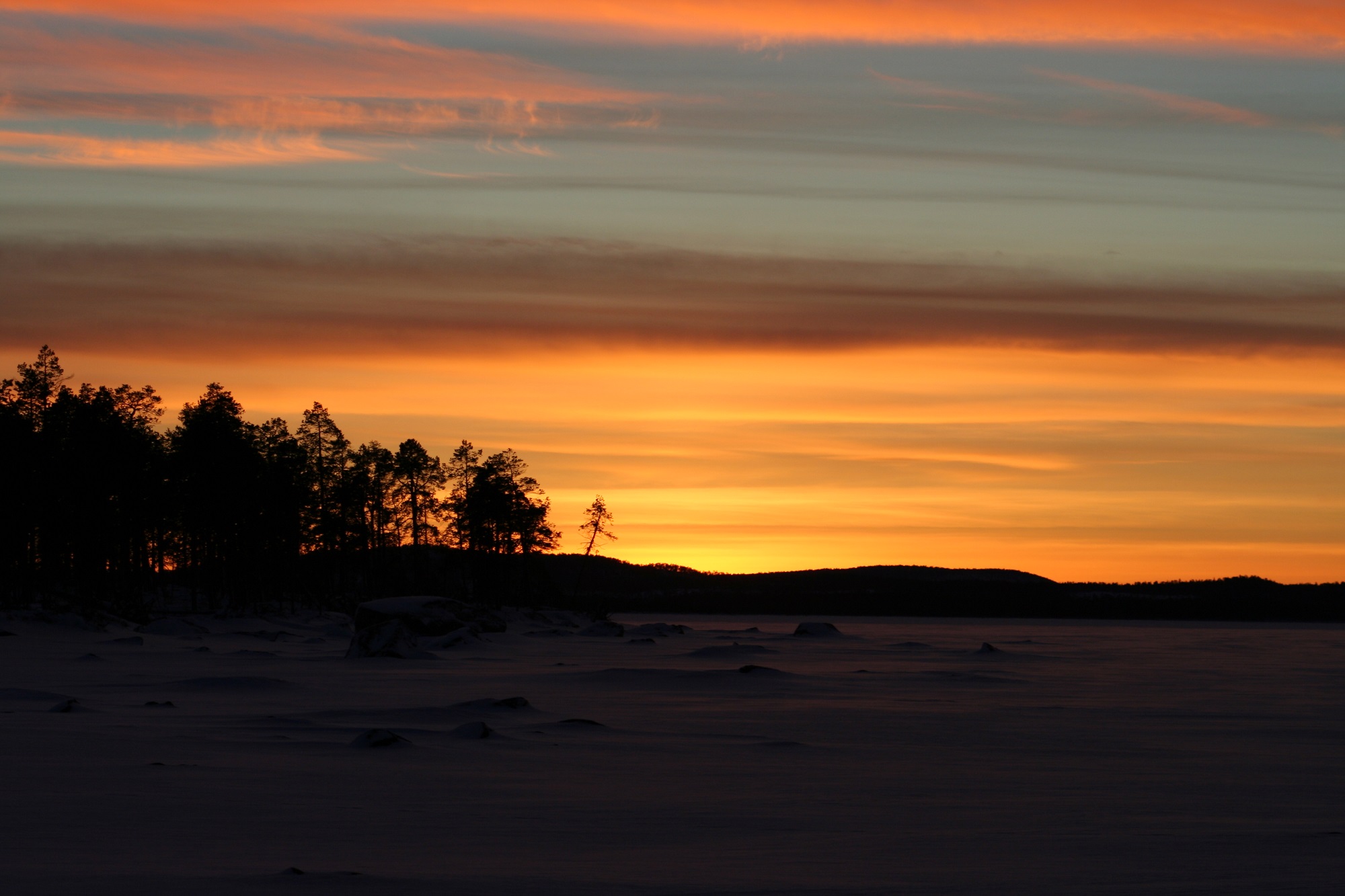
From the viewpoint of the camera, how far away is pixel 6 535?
69250 millimetres

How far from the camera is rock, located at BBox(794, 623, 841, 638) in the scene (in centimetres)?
6831

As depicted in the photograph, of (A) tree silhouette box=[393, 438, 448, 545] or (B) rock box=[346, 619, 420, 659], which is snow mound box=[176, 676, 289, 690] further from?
(A) tree silhouette box=[393, 438, 448, 545]

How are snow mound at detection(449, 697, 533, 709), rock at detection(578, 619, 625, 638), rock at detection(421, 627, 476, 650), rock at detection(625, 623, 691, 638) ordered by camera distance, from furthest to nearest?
rock at detection(625, 623, 691, 638) → rock at detection(578, 619, 625, 638) → rock at detection(421, 627, 476, 650) → snow mound at detection(449, 697, 533, 709)

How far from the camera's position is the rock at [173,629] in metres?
51.7

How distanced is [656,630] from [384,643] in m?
39.2

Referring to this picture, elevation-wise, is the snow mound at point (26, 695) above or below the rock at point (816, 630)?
below

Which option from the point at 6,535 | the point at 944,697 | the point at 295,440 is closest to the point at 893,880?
the point at 944,697

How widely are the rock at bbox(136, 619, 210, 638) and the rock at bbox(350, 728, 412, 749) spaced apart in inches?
1446

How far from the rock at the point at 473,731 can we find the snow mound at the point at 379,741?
1244 mm

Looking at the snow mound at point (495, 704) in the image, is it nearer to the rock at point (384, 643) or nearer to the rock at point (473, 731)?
the rock at point (473, 731)

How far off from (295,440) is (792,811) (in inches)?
3530

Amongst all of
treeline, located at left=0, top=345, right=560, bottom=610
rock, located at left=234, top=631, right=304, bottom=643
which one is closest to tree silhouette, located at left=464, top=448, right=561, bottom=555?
treeline, located at left=0, top=345, right=560, bottom=610

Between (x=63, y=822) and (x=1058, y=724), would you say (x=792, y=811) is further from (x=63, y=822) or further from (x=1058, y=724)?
(x=1058, y=724)

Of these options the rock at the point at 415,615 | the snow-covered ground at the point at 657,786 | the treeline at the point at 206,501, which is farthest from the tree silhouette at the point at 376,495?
the snow-covered ground at the point at 657,786
